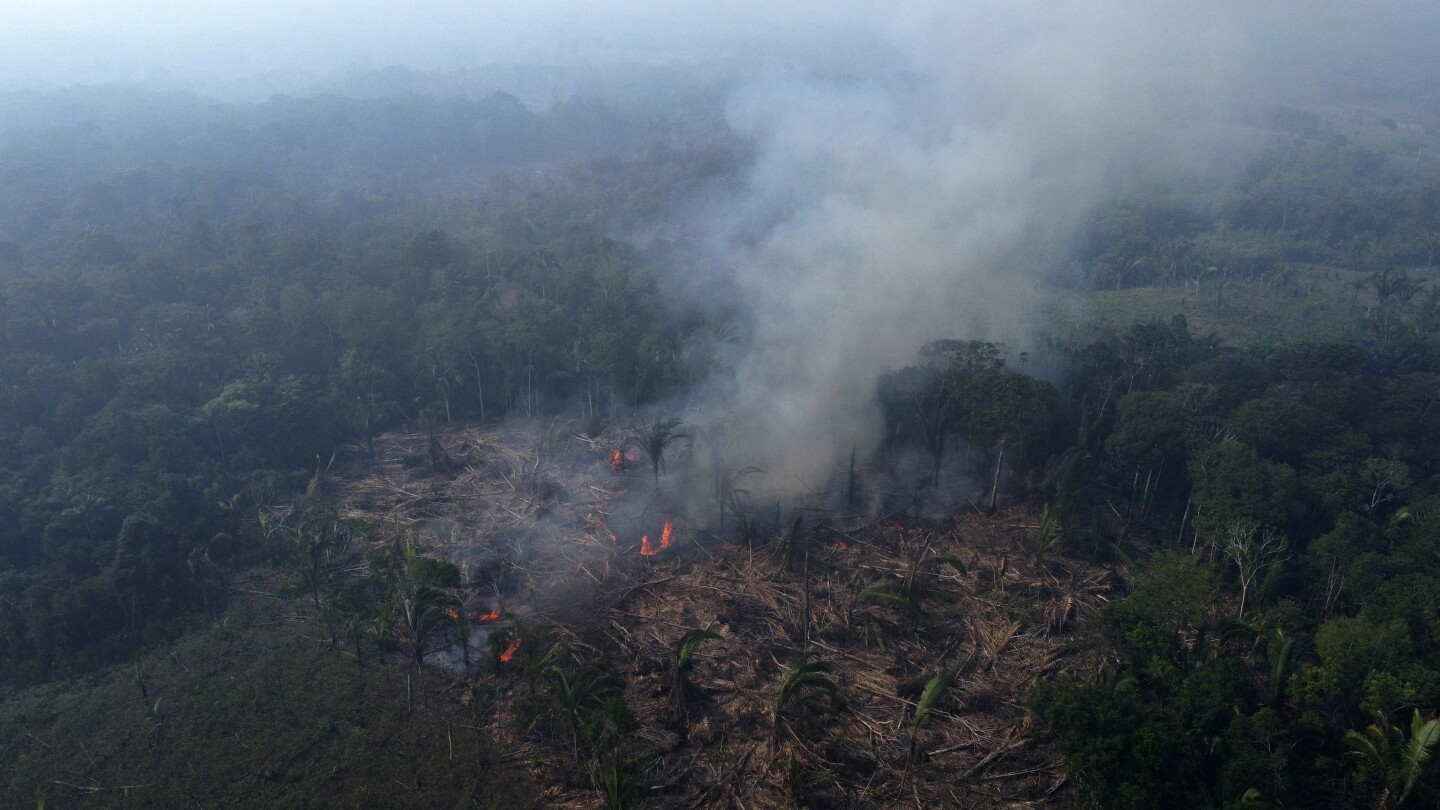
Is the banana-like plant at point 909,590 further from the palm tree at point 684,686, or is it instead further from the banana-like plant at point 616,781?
the banana-like plant at point 616,781

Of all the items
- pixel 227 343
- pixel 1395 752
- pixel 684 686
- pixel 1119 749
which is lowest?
pixel 684 686

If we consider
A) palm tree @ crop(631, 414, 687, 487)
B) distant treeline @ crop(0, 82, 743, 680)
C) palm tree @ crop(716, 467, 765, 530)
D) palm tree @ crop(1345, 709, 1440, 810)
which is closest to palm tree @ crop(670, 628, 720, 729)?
palm tree @ crop(716, 467, 765, 530)

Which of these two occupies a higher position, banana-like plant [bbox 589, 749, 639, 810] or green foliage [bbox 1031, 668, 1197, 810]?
green foliage [bbox 1031, 668, 1197, 810]

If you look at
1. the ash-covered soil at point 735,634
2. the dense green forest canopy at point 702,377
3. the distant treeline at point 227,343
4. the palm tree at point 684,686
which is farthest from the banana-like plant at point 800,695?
the distant treeline at point 227,343

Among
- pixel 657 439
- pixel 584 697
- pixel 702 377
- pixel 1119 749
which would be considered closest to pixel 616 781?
pixel 584 697

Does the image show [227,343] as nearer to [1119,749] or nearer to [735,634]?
[735,634]

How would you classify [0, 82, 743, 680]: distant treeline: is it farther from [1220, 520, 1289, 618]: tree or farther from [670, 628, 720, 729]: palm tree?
[1220, 520, 1289, 618]: tree

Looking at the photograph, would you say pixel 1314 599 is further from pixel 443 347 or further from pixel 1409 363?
pixel 443 347

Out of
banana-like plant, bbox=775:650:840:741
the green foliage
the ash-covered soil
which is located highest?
the green foliage

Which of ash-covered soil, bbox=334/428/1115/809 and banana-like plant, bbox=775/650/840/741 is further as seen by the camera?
banana-like plant, bbox=775/650/840/741

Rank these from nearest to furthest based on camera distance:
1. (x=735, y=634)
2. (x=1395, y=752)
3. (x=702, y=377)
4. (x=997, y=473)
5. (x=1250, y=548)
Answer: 1. (x=1395, y=752)
2. (x=735, y=634)
3. (x=1250, y=548)
4. (x=997, y=473)
5. (x=702, y=377)
